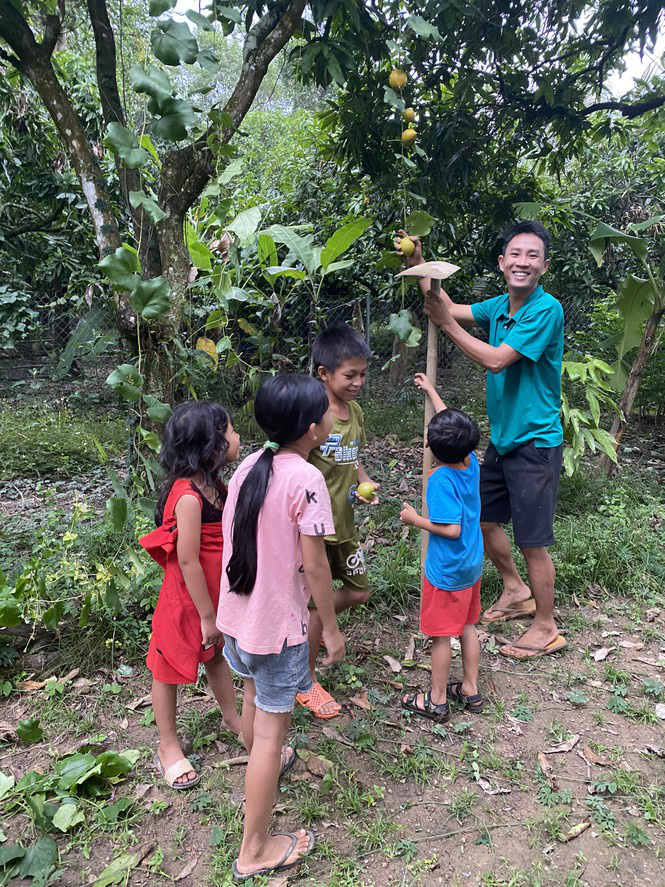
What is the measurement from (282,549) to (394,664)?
141cm

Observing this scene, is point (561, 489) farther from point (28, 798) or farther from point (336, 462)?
point (28, 798)

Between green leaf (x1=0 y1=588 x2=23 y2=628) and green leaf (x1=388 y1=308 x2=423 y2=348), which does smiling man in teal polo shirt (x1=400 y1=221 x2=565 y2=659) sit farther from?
green leaf (x1=0 y1=588 x2=23 y2=628)

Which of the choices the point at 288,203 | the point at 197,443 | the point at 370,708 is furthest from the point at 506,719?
the point at 288,203

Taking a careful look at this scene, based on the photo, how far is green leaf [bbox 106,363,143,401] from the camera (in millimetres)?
2068

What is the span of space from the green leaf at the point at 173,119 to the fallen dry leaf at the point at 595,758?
107 inches

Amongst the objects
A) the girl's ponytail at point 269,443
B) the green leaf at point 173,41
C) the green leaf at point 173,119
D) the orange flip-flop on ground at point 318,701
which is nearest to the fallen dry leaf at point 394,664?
the orange flip-flop on ground at point 318,701

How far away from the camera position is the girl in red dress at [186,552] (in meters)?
1.86

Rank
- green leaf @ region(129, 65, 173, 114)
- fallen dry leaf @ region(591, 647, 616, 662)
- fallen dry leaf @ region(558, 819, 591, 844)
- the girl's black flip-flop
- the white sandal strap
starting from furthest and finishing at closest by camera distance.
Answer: fallen dry leaf @ region(591, 647, 616, 662), the white sandal strap, green leaf @ region(129, 65, 173, 114), fallen dry leaf @ region(558, 819, 591, 844), the girl's black flip-flop

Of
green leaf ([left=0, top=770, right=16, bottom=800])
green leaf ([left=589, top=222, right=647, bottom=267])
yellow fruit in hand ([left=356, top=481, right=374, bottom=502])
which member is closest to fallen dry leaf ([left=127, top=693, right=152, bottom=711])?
green leaf ([left=0, top=770, right=16, bottom=800])

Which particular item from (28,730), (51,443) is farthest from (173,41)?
(51,443)

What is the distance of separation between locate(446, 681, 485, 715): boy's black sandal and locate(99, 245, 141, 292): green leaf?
2.05m

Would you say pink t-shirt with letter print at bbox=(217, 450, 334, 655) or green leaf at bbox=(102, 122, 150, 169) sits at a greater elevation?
green leaf at bbox=(102, 122, 150, 169)

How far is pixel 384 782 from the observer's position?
2.03 m

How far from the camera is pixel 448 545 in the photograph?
2176 millimetres
